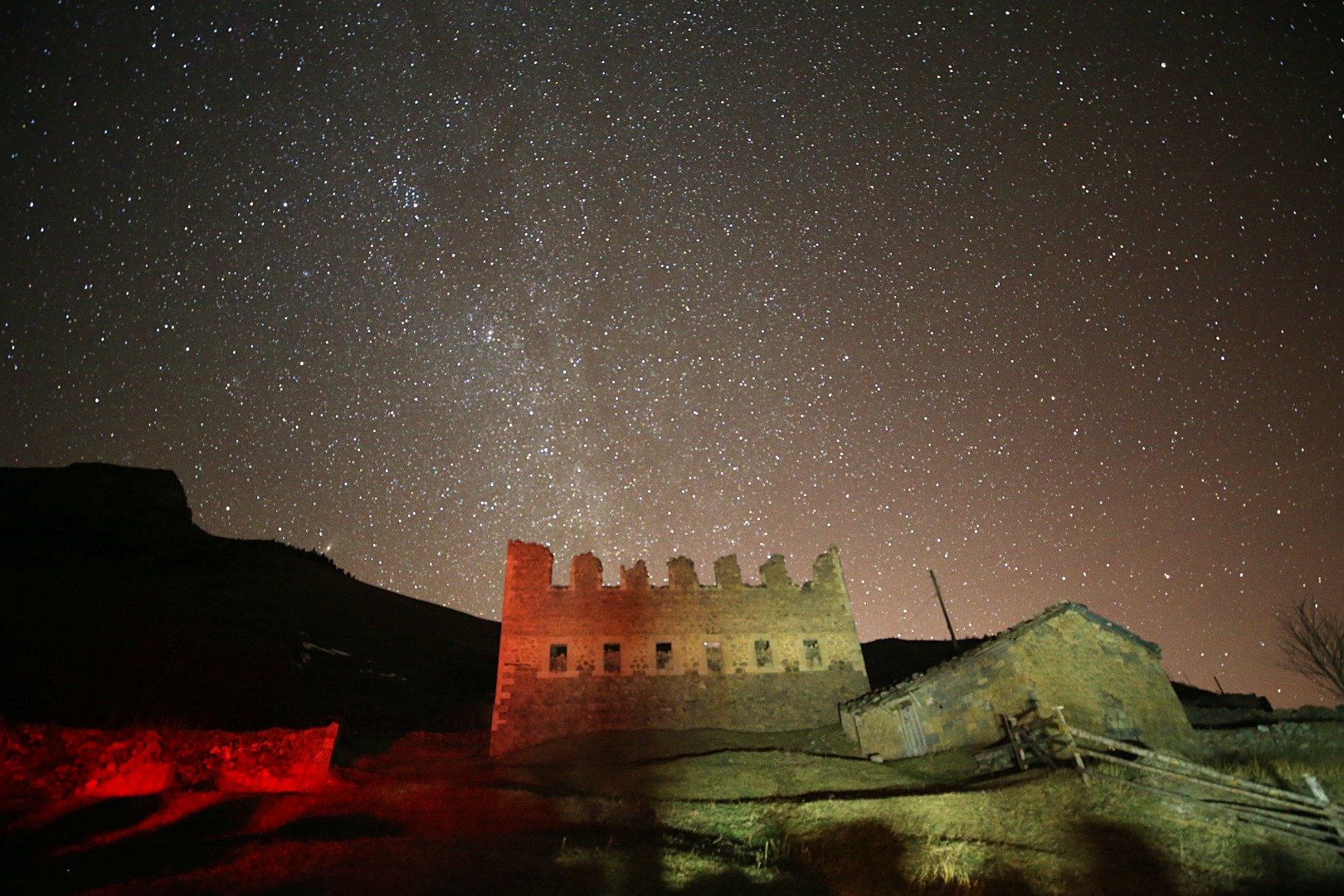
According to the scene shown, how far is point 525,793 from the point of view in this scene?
16344 mm

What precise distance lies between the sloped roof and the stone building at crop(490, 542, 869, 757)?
11.4ft

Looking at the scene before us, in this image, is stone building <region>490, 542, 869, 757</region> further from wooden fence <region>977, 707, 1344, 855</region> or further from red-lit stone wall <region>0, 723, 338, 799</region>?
wooden fence <region>977, 707, 1344, 855</region>

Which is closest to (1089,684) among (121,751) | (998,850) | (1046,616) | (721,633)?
(1046,616)

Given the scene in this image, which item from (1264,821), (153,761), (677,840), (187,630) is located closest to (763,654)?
(677,840)

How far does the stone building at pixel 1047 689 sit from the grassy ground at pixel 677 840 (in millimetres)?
2257

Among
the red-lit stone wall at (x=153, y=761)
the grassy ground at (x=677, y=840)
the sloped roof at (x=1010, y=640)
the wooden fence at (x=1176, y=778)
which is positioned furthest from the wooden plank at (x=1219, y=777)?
the red-lit stone wall at (x=153, y=761)

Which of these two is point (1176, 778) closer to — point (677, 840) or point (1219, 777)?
point (1219, 777)

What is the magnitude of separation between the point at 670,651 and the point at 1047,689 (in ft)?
43.9

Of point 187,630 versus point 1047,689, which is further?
point 187,630

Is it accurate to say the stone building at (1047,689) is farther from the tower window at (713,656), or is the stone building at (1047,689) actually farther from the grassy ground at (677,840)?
the tower window at (713,656)

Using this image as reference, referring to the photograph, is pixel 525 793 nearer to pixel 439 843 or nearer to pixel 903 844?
pixel 439 843

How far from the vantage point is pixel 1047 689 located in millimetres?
18516

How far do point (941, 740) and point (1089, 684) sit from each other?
458 cm

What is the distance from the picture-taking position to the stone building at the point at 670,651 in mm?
25125
